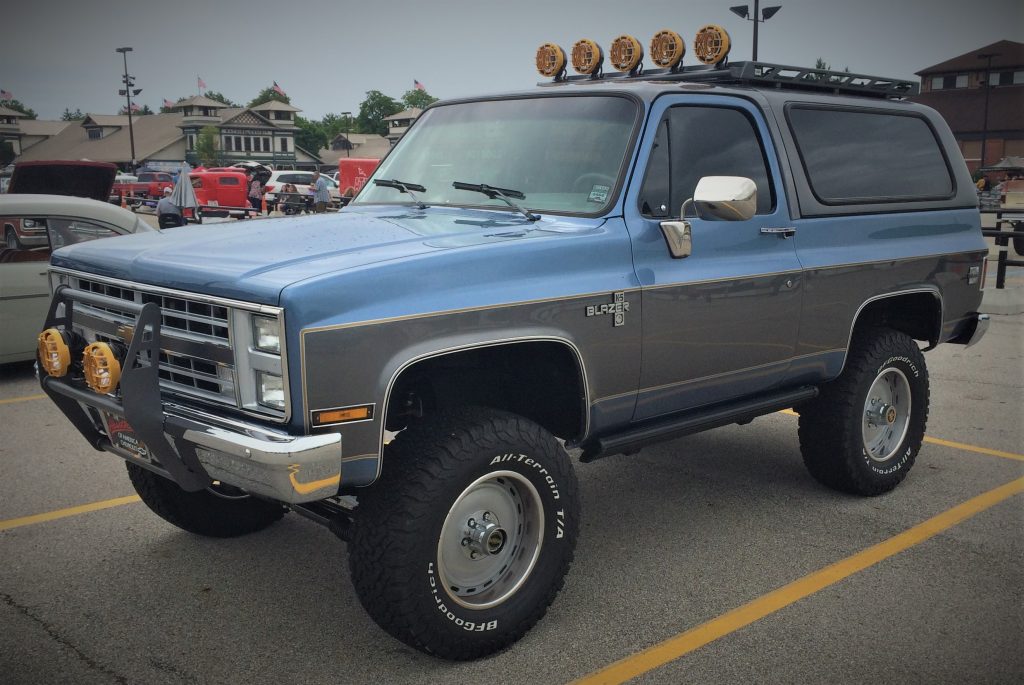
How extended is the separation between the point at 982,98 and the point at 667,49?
3159 inches

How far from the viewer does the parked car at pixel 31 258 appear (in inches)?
332

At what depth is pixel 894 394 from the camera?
5.75 metres

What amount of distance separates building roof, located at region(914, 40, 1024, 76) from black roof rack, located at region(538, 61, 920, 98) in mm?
78895

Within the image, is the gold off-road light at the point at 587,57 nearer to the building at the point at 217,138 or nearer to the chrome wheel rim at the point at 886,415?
the chrome wheel rim at the point at 886,415

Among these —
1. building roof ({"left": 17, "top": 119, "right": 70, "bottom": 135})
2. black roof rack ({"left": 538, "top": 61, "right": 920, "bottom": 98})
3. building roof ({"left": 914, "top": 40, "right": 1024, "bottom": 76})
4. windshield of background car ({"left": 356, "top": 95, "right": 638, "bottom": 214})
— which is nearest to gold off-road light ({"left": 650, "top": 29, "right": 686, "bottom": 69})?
black roof rack ({"left": 538, "top": 61, "right": 920, "bottom": 98})

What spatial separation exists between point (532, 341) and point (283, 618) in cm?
158

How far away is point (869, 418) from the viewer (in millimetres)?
5602

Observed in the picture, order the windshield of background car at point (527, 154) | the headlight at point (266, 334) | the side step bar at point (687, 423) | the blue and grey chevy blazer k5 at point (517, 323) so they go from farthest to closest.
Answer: the windshield of background car at point (527, 154) → the side step bar at point (687, 423) → the blue and grey chevy blazer k5 at point (517, 323) → the headlight at point (266, 334)

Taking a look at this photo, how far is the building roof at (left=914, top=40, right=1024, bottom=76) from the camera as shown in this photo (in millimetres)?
76188

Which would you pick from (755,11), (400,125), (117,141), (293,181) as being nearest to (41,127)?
(117,141)

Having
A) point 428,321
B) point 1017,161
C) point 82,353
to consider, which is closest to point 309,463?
point 428,321

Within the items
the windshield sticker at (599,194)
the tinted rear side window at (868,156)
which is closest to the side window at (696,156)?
the windshield sticker at (599,194)

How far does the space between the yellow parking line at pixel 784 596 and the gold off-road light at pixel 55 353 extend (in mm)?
2394

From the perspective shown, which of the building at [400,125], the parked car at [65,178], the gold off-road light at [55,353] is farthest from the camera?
the parked car at [65,178]
